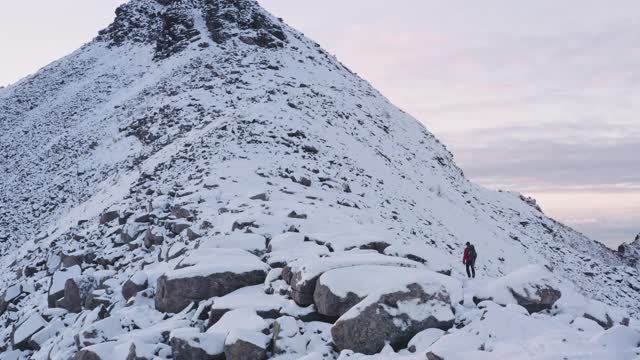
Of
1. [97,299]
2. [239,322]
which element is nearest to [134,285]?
[97,299]

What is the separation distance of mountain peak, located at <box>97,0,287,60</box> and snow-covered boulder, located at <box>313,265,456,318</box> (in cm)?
3788

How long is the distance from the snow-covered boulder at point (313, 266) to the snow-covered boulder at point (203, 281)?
3.51ft

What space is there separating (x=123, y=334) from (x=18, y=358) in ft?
16.5

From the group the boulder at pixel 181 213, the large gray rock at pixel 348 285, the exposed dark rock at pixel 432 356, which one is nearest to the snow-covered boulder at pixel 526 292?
the large gray rock at pixel 348 285

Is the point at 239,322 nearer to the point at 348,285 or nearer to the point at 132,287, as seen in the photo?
the point at 348,285

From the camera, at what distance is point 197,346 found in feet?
34.2

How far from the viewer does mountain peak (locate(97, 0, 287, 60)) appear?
4728 centimetres

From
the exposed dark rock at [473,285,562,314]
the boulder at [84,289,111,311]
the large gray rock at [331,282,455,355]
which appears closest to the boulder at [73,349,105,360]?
the boulder at [84,289,111,311]

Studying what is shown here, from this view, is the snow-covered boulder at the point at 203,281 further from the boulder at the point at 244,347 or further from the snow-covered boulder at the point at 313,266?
the boulder at the point at 244,347

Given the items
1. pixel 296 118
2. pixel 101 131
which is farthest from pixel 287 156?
pixel 101 131

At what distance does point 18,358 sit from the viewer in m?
14.6

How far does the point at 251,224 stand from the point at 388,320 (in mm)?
7867

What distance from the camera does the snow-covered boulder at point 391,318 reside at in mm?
9648

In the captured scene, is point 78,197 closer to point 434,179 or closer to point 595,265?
point 434,179
